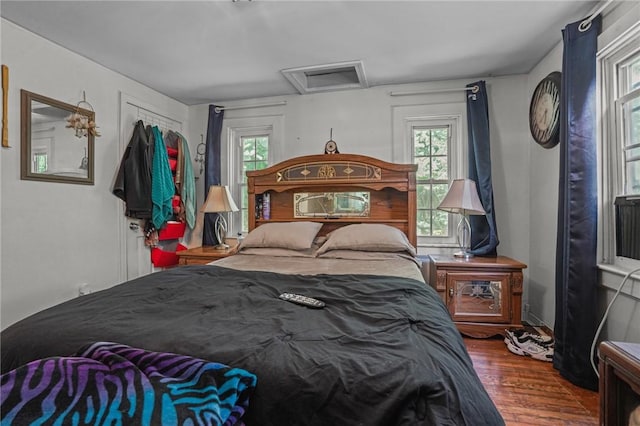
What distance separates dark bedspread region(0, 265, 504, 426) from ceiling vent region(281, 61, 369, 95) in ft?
7.13

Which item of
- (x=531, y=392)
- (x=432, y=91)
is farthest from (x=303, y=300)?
(x=432, y=91)

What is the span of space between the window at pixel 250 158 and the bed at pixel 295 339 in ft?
5.56

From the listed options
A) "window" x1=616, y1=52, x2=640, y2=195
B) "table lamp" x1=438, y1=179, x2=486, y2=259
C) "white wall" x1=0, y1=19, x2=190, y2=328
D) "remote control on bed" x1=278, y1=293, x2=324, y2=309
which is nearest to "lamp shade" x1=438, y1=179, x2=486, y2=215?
"table lamp" x1=438, y1=179, x2=486, y2=259

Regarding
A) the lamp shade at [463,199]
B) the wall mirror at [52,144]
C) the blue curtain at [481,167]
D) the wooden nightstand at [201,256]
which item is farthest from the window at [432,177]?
the wall mirror at [52,144]

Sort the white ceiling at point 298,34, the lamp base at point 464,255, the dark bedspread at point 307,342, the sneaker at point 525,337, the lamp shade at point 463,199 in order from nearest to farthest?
the dark bedspread at point 307,342 → the white ceiling at point 298,34 → the sneaker at point 525,337 → the lamp shade at point 463,199 → the lamp base at point 464,255

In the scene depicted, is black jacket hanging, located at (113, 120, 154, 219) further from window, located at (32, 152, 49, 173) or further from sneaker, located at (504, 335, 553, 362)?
sneaker, located at (504, 335, 553, 362)

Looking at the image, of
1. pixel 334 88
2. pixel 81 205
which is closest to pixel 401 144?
pixel 334 88

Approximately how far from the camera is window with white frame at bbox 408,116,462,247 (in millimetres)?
3270

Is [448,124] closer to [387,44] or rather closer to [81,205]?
[387,44]

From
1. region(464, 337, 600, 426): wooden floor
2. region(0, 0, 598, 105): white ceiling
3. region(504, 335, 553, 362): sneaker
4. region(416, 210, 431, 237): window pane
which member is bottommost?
region(464, 337, 600, 426): wooden floor

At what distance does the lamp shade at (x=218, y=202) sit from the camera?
339cm

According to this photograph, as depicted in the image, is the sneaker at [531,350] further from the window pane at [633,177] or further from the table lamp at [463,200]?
the window pane at [633,177]

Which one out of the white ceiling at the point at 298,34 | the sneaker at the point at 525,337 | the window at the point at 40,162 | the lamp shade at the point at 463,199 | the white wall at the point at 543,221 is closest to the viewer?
the white ceiling at the point at 298,34

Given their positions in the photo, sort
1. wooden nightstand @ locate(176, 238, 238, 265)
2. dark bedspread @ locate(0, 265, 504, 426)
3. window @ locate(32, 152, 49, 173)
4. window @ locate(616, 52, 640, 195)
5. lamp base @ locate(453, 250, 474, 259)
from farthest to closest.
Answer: wooden nightstand @ locate(176, 238, 238, 265) → lamp base @ locate(453, 250, 474, 259) → window @ locate(32, 152, 49, 173) → window @ locate(616, 52, 640, 195) → dark bedspread @ locate(0, 265, 504, 426)
